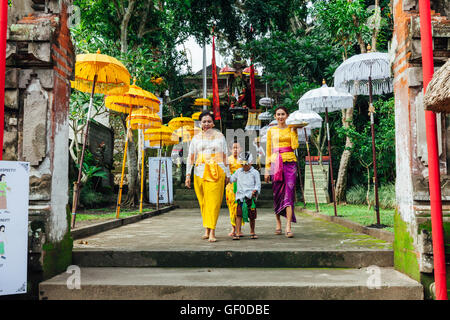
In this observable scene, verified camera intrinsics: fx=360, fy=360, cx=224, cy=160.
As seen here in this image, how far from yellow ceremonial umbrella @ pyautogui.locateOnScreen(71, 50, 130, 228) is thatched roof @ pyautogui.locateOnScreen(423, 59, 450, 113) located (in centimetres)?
469

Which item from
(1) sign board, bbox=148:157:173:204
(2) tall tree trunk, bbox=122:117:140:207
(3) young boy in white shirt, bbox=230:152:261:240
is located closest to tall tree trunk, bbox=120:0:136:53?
(2) tall tree trunk, bbox=122:117:140:207

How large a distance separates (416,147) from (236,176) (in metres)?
2.72

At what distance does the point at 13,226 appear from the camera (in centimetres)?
291

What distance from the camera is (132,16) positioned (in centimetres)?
1127

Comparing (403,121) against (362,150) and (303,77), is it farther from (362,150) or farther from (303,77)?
(303,77)

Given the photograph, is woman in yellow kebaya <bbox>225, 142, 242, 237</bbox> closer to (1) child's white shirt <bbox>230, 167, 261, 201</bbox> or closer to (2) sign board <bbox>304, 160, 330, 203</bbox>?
(1) child's white shirt <bbox>230, 167, 261, 201</bbox>

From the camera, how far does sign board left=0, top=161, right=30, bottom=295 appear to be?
2.86 metres

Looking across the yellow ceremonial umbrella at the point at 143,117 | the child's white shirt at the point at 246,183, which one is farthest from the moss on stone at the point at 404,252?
the yellow ceremonial umbrella at the point at 143,117

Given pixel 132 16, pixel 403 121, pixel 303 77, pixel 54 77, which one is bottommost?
pixel 403 121

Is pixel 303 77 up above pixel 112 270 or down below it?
above

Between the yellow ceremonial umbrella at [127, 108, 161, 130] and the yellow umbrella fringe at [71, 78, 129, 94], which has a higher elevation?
the yellow umbrella fringe at [71, 78, 129, 94]
